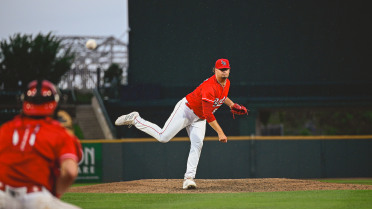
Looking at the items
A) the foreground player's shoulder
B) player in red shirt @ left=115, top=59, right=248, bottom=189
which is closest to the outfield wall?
player in red shirt @ left=115, top=59, right=248, bottom=189

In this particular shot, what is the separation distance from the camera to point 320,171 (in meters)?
15.8

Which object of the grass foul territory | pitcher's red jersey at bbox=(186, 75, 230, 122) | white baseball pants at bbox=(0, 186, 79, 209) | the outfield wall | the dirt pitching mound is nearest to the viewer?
white baseball pants at bbox=(0, 186, 79, 209)

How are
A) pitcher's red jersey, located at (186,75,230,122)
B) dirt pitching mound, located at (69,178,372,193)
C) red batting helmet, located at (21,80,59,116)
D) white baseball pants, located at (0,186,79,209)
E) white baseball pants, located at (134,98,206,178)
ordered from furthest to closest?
dirt pitching mound, located at (69,178,372,193) → white baseball pants, located at (134,98,206,178) → pitcher's red jersey, located at (186,75,230,122) → red batting helmet, located at (21,80,59,116) → white baseball pants, located at (0,186,79,209)

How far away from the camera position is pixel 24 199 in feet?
11.3

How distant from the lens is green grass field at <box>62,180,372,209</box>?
6.49 meters

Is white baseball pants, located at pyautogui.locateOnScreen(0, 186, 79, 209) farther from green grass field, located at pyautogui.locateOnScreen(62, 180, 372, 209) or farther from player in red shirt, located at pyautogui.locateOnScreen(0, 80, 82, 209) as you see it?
green grass field, located at pyautogui.locateOnScreen(62, 180, 372, 209)

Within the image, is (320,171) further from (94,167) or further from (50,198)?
(50,198)

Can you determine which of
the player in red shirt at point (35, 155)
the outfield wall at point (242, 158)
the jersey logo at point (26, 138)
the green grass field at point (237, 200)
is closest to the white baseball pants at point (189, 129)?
the green grass field at point (237, 200)

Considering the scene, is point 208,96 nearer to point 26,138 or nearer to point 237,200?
point 237,200

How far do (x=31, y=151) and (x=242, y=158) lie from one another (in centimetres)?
1241

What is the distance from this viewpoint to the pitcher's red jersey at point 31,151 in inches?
135

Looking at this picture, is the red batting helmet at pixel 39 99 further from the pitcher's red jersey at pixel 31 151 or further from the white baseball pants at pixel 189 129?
the white baseball pants at pixel 189 129

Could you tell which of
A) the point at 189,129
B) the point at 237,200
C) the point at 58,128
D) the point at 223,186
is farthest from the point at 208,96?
the point at 58,128

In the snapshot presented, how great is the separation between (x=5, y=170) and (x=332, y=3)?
2173 cm
